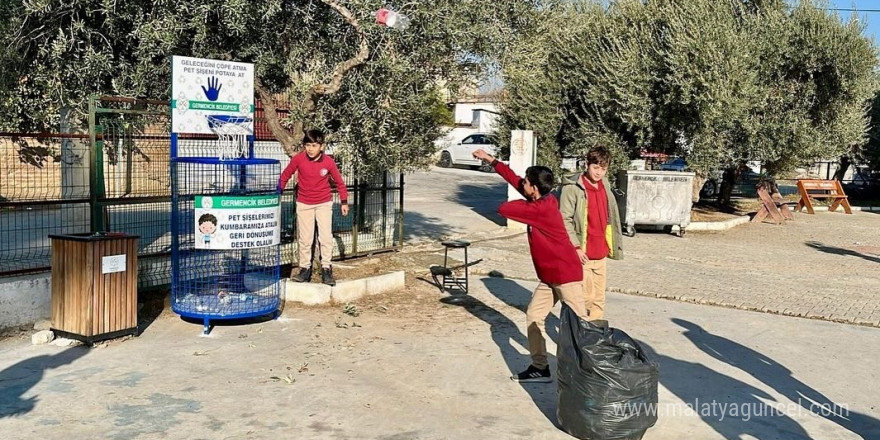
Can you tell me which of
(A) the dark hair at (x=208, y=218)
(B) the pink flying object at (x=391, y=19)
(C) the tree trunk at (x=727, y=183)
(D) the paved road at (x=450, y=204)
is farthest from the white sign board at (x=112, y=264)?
(C) the tree trunk at (x=727, y=183)

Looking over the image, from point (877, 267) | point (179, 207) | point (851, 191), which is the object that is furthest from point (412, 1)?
point (851, 191)

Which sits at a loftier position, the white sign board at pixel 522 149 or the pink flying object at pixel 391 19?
the pink flying object at pixel 391 19

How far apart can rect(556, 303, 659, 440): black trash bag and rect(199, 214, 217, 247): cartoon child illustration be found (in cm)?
363

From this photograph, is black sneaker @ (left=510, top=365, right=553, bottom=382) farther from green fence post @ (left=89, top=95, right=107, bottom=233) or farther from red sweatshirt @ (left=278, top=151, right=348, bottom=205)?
green fence post @ (left=89, top=95, right=107, bottom=233)

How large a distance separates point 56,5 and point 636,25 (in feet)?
41.1

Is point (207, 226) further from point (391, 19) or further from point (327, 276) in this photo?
point (391, 19)

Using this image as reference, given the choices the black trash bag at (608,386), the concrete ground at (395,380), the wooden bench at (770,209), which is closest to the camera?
the black trash bag at (608,386)

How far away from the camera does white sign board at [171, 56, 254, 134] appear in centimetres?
702

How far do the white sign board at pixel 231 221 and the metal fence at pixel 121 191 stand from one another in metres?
1.33

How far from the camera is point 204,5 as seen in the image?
24.7 feet

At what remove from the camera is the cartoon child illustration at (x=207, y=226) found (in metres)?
6.98

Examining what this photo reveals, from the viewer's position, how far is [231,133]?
751 centimetres

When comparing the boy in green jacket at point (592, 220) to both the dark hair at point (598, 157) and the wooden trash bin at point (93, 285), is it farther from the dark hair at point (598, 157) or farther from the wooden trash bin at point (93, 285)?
the wooden trash bin at point (93, 285)

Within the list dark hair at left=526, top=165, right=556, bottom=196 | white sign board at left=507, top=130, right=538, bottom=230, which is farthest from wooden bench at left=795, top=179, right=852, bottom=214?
dark hair at left=526, top=165, right=556, bottom=196
